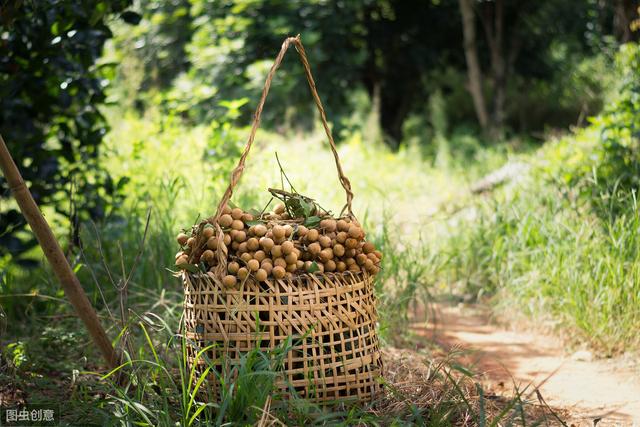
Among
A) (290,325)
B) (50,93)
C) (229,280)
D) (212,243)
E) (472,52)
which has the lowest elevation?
(290,325)

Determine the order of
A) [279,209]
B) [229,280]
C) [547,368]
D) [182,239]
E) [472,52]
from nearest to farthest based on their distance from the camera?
[229,280] → [182,239] → [279,209] → [547,368] → [472,52]

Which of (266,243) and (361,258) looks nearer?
(266,243)

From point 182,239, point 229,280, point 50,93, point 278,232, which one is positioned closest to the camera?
point 229,280

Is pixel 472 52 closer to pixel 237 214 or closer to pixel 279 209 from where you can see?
pixel 279 209

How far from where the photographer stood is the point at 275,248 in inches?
73.4

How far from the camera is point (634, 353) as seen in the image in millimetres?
2865

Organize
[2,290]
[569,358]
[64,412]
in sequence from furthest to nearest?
[569,358] → [2,290] → [64,412]

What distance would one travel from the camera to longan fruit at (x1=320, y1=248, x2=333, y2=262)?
1.93 meters

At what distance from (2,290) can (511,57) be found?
797cm

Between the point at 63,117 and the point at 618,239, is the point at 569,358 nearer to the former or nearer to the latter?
the point at 618,239

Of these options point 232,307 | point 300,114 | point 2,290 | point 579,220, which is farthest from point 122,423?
point 300,114

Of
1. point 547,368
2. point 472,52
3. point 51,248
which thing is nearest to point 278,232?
point 51,248

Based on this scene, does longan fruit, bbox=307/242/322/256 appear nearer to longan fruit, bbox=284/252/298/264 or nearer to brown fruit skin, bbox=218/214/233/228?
longan fruit, bbox=284/252/298/264

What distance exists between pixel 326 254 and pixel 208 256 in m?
0.34
